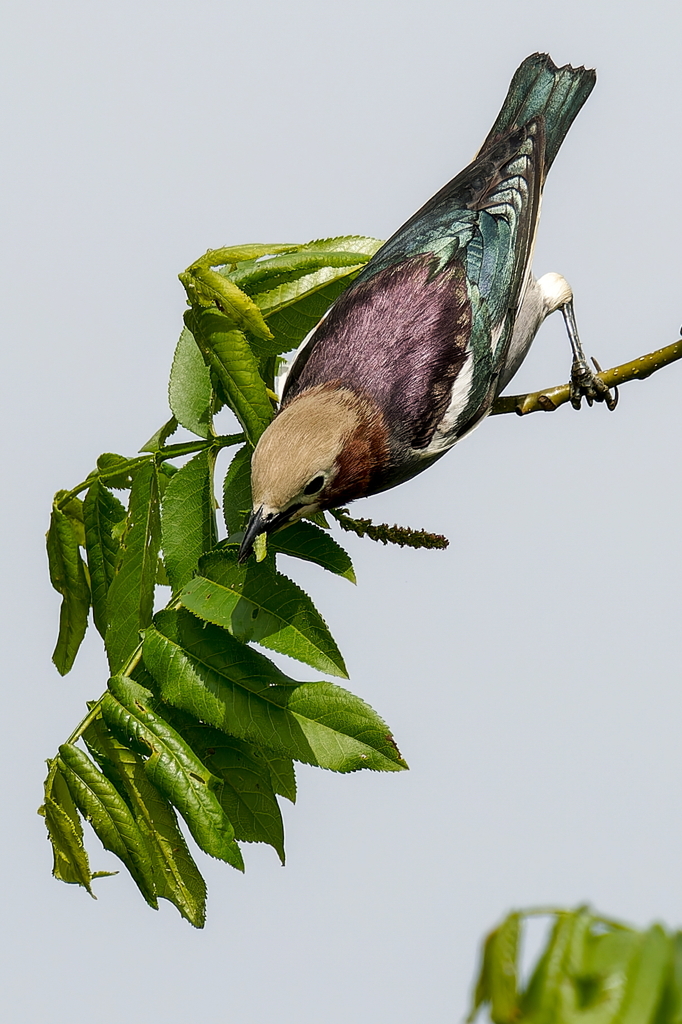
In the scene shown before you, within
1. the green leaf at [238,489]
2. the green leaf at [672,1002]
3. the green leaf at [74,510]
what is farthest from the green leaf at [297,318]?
the green leaf at [672,1002]

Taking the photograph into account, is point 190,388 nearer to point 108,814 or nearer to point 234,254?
point 234,254

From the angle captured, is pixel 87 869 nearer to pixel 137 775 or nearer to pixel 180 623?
pixel 137 775

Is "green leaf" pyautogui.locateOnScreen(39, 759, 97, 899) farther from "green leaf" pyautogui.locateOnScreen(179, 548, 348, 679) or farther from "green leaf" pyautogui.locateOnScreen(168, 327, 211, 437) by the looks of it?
"green leaf" pyautogui.locateOnScreen(168, 327, 211, 437)

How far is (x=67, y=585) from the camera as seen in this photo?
4.21 m

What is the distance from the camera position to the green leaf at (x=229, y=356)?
3453mm

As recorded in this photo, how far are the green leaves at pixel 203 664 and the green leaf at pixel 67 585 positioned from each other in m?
0.12

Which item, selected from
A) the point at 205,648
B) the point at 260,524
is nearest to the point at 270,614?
the point at 205,648

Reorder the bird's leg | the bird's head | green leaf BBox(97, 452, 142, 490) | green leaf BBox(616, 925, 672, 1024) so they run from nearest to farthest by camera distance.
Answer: green leaf BBox(616, 925, 672, 1024)
the bird's head
green leaf BBox(97, 452, 142, 490)
the bird's leg

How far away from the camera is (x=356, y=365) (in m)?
4.45

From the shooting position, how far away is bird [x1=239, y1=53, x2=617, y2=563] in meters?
4.11

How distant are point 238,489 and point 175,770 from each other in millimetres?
1181

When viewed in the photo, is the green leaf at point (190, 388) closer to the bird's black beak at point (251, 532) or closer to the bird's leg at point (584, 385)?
the bird's black beak at point (251, 532)

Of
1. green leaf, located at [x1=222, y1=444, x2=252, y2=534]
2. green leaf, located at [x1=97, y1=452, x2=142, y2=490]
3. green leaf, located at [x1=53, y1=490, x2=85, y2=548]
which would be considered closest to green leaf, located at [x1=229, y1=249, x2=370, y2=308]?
green leaf, located at [x1=222, y1=444, x2=252, y2=534]

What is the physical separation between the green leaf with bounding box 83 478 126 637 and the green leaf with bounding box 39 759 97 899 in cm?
72
